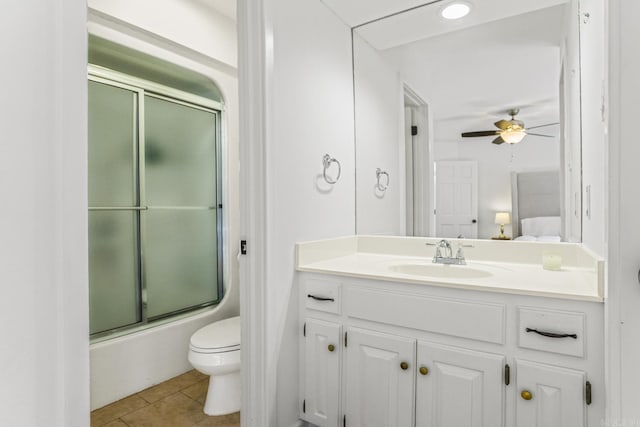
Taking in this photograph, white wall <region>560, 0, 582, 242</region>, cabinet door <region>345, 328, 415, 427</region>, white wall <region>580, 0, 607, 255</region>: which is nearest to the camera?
white wall <region>580, 0, 607, 255</region>

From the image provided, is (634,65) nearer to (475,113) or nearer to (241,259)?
(475,113)

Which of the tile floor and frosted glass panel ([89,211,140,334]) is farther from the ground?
frosted glass panel ([89,211,140,334])

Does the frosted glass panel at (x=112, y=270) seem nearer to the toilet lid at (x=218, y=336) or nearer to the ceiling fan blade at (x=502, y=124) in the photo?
the toilet lid at (x=218, y=336)

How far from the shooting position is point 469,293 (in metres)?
1.25

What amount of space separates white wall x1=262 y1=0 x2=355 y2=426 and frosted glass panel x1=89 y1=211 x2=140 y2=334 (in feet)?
3.98

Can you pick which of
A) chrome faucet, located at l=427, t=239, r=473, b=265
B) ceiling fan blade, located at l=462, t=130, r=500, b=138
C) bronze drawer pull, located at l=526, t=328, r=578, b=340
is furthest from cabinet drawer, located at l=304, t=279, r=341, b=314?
ceiling fan blade, located at l=462, t=130, r=500, b=138

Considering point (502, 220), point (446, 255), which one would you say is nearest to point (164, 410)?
point (446, 255)

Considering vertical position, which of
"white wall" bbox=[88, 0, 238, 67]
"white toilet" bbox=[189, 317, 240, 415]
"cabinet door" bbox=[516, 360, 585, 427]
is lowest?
"white toilet" bbox=[189, 317, 240, 415]

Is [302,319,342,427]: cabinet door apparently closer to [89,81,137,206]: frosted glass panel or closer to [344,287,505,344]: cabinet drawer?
[344,287,505,344]: cabinet drawer

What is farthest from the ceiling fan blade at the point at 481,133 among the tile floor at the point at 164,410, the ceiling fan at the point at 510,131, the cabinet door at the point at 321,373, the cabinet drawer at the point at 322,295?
the tile floor at the point at 164,410

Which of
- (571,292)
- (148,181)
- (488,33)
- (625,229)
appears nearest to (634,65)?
(625,229)

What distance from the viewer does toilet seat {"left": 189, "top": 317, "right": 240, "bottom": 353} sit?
1778 mm

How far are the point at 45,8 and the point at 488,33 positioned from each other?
1.92m

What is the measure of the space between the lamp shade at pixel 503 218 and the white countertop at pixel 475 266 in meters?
0.11
